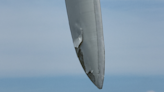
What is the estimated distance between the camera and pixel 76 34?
98.9 feet

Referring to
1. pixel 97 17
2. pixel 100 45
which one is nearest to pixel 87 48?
pixel 100 45

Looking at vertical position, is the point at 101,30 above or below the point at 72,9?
below

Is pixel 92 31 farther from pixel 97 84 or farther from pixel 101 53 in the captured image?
pixel 97 84

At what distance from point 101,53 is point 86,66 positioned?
2156 millimetres

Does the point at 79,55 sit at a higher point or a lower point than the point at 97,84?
higher

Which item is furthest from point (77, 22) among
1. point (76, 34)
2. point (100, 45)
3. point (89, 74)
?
point (89, 74)

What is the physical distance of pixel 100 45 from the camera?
2925cm

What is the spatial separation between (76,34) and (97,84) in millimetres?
5620

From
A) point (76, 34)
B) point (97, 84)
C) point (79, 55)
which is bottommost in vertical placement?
point (97, 84)

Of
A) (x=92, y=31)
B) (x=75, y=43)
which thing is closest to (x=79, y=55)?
(x=75, y=43)

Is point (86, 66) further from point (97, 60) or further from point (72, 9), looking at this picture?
point (72, 9)

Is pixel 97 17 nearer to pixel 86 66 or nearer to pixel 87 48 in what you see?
pixel 87 48

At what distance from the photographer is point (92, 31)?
95.1 ft

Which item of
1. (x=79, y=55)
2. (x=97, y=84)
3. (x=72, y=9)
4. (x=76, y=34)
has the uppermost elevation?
(x=72, y=9)
